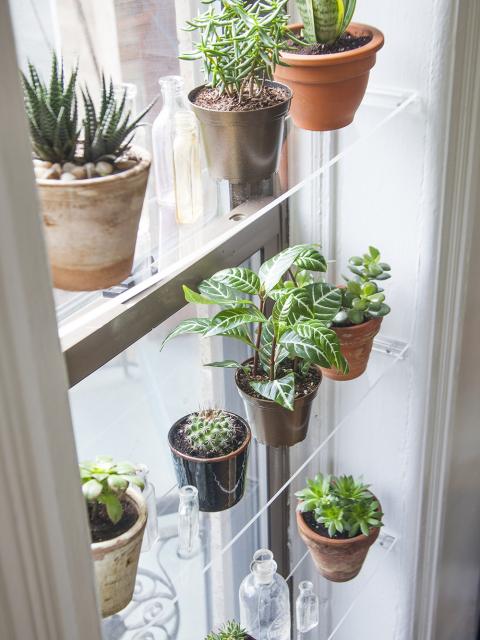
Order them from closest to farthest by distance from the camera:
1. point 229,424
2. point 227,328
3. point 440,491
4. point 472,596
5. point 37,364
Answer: point 37,364
point 227,328
point 229,424
point 440,491
point 472,596

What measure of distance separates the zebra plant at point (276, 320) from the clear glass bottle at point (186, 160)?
136mm

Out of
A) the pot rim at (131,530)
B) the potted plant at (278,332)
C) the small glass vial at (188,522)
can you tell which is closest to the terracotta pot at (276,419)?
the potted plant at (278,332)

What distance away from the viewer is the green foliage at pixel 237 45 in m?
1.28

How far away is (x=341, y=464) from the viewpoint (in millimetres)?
2035

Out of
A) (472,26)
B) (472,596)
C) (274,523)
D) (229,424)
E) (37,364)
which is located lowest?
(472,596)

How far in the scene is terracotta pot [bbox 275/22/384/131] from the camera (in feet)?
4.63

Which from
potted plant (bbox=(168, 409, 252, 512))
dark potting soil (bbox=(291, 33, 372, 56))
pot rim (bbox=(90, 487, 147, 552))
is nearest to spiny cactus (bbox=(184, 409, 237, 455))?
potted plant (bbox=(168, 409, 252, 512))

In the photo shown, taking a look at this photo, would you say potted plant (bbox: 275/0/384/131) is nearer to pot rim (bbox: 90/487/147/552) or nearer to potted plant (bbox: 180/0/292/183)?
potted plant (bbox: 180/0/292/183)

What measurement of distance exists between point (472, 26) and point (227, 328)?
731 millimetres

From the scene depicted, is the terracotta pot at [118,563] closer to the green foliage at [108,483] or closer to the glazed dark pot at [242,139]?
the green foliage at [108,483]

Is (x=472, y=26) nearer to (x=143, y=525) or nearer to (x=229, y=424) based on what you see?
(x=229, y=424)

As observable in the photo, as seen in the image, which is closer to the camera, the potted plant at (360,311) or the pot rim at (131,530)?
the pot rim at (131,530)

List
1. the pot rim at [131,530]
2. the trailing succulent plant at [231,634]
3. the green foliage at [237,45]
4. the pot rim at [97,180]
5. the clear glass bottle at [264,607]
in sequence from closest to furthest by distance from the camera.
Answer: the pot rim at [97,180] < the pot rim at [131,530] < the green foliage at [237,45] < the trailing succulent plant at [231,634] < the clear glass bottle at [264,607]

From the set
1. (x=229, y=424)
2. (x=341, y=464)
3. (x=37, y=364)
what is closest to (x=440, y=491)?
(x=341, y=464)
